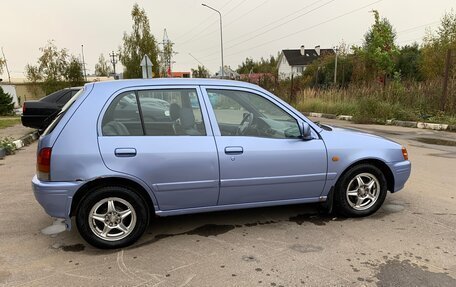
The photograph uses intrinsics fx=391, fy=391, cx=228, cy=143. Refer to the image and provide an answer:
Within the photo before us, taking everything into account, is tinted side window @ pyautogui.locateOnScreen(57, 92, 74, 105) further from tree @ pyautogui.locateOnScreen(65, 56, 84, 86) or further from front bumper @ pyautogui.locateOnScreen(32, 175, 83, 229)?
tree @ pyautogui.locateOnScreen(65, 56, 84, 86)

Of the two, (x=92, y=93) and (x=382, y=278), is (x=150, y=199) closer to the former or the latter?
(x=92, y=93)

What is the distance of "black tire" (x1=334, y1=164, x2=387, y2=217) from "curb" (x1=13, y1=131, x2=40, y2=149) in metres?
9.13

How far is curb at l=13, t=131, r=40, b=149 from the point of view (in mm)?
10766

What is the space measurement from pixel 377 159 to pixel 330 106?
15960 millimetres

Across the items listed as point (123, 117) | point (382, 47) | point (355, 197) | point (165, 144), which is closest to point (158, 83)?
point (123, 117)

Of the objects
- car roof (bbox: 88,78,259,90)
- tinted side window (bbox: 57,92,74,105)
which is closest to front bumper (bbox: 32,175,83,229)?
car roof (bbox: 88,78,259,90)

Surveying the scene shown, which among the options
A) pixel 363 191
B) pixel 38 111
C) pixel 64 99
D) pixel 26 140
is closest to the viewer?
pixel 363 191

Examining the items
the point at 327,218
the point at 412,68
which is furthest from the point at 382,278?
the point at 412,68

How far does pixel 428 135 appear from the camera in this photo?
12.0 m

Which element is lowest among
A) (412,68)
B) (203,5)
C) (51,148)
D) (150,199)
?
(150,199)

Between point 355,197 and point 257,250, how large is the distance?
150 centimetres

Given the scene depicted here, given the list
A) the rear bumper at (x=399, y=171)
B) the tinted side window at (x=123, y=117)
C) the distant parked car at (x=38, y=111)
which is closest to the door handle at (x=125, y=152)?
the tinted side window at (x=123, y=117)

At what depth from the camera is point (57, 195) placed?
3742 mm

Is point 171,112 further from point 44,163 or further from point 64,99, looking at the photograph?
point 64,99
